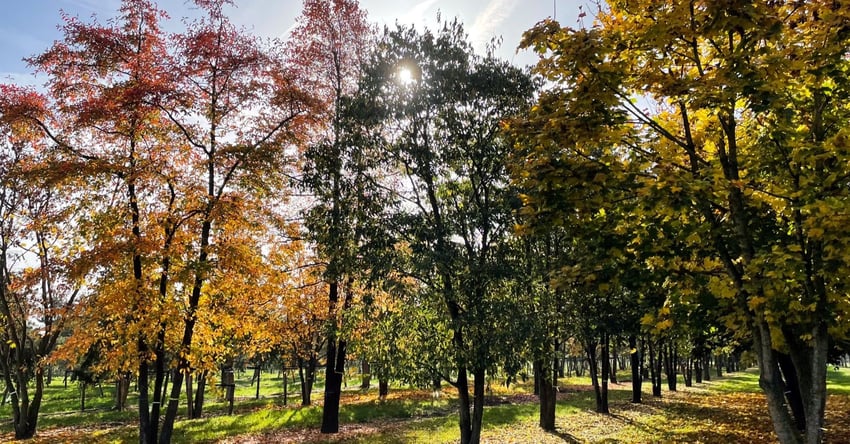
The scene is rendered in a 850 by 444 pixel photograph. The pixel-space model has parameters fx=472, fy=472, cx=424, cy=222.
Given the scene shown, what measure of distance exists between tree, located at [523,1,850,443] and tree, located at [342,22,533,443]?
419 cm

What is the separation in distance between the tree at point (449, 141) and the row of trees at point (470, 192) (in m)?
0.06

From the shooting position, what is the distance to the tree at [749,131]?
5.39 meters

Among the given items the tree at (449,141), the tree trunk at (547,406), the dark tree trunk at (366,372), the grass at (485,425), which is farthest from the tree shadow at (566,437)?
the dark tree trunk at (366,372)

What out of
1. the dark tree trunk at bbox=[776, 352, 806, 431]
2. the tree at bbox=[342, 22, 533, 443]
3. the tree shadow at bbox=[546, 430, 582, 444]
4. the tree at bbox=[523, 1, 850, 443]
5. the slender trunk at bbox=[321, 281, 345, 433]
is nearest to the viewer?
the tree at bbox=[523, 1, 850, 443]

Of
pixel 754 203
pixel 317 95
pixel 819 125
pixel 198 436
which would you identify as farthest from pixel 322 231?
pixel 198 436

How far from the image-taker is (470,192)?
469 inches

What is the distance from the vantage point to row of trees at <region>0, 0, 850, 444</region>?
597 cm

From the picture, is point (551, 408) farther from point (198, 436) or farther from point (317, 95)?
point (317, 95)

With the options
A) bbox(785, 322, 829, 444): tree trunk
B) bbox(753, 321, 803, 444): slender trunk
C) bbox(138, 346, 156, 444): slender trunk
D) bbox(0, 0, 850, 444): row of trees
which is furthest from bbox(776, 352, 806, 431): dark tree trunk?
bbox(138, 346, 156, 444): slender trunk

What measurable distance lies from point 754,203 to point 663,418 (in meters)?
16.0

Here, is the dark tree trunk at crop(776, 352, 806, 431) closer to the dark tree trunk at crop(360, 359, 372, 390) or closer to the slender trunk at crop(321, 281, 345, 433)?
the dark tree trunk at crop(360, 359, 372, 390)

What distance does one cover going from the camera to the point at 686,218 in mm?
6871

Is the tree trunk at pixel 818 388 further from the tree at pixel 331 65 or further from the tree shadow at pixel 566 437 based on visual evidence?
the tree at pixel 331 65

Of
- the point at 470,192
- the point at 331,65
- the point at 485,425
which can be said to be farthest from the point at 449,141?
the point at 485,425
